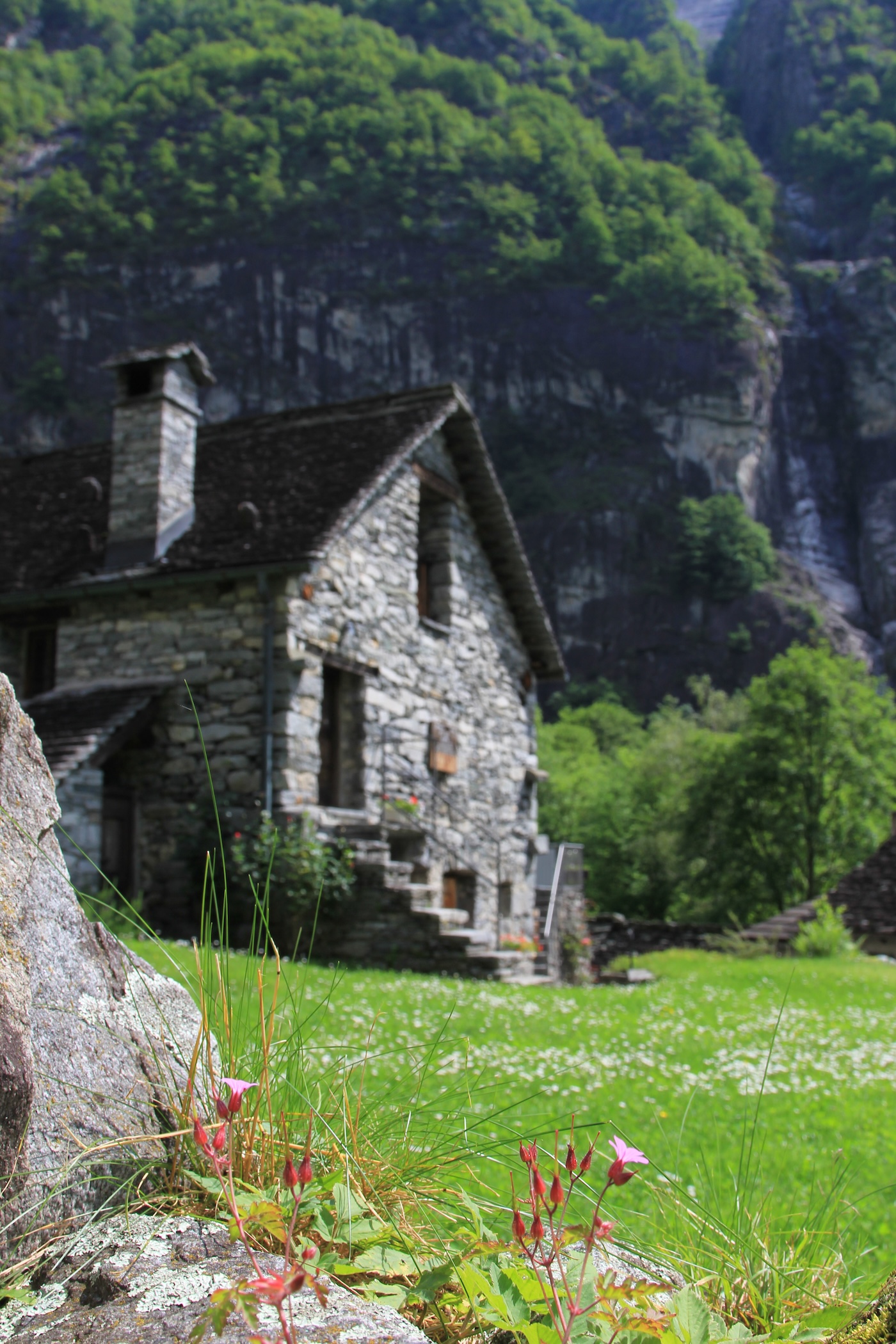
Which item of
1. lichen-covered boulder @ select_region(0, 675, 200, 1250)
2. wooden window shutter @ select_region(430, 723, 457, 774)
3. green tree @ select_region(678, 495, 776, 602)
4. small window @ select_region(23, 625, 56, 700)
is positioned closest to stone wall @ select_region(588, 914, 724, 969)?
wooden window shutter @ select_region(430, 723, 457, 774)

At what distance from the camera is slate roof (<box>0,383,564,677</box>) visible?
13.0 metres

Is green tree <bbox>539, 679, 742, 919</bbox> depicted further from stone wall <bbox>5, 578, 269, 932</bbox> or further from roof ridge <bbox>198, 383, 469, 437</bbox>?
stone wall <bbox>5, 578, 269, 932</bbox>

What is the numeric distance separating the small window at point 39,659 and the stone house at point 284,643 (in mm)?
27

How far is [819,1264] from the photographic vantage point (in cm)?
222

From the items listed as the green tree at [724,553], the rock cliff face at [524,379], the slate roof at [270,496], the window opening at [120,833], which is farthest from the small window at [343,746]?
the green tree at [724,553]

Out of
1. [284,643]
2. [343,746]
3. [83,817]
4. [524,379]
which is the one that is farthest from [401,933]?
[524,379]

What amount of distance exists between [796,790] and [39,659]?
2299cm

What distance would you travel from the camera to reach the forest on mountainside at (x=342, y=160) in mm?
80812

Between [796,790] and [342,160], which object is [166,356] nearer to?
[796,790]

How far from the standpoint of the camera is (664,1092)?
19.6ft

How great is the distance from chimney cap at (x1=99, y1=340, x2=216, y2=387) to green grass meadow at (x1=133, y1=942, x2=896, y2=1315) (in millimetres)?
7888

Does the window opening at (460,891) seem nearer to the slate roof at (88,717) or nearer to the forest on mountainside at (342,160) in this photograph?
the slate roof at (88,717)

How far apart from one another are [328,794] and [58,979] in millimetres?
11427

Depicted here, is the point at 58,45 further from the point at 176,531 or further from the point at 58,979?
the point at 58,979
